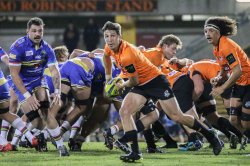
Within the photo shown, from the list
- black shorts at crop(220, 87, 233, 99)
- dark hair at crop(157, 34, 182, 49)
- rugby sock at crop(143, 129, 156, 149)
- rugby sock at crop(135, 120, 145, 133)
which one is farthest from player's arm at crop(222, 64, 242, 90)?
black shorts at crop(220, 87, 233, 99)

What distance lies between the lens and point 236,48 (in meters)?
12.8

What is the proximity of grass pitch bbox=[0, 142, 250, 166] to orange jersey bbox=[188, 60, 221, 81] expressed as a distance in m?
1.61

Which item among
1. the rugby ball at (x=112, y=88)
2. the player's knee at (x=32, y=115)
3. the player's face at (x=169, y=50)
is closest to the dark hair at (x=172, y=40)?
the player's face at (x=169, y=50)

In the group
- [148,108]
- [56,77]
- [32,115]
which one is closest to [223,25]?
[148,108]

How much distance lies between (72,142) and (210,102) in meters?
2.71

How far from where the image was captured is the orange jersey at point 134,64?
11.6m

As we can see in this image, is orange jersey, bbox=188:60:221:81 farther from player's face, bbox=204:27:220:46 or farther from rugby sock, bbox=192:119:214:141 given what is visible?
rugby sock, bbox=192:119:214:141

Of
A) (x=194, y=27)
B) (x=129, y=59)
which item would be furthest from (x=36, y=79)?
(x=194, y=27)

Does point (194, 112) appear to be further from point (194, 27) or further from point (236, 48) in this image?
point (194, 27)

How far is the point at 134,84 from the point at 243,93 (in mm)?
2776

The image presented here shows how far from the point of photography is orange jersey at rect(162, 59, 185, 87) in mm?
15352

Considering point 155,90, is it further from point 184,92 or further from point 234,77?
point 184,92

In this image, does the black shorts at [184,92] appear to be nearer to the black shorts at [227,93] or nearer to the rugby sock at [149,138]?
the rugby sock at [149,138]

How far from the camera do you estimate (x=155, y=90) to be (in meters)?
12.0
